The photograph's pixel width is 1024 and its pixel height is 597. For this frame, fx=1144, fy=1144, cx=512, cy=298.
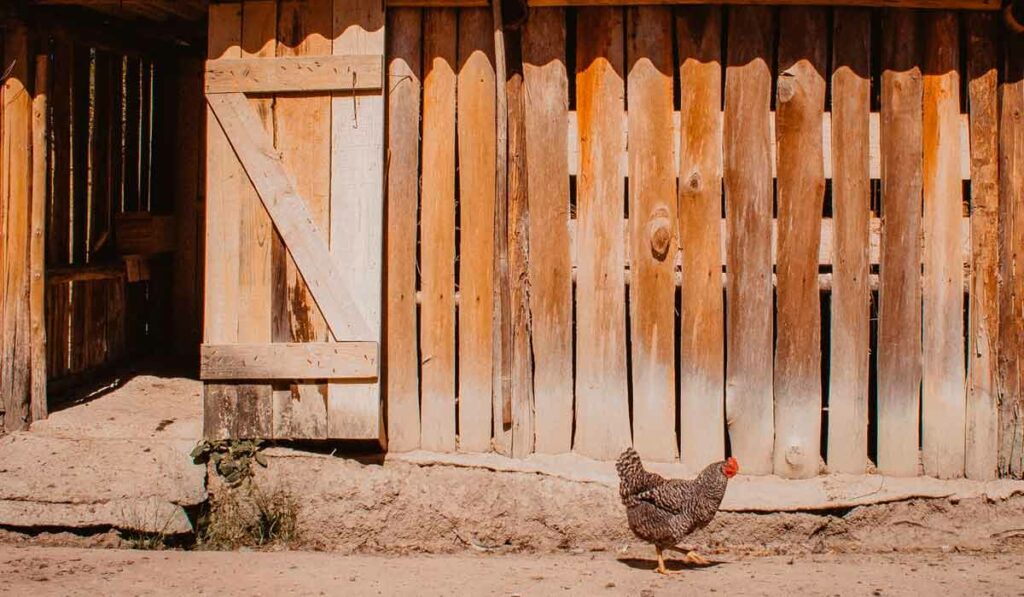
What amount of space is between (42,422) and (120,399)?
725 mm

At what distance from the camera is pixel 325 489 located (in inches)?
240

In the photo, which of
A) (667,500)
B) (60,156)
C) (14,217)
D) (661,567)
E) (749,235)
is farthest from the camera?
(60,156)

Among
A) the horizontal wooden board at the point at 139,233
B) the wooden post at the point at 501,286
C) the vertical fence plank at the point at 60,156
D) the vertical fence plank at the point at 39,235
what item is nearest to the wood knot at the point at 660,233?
the wooden post at the point at 501,286

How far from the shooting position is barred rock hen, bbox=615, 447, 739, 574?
5434 mm

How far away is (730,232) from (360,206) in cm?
196

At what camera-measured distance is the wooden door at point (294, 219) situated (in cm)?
599

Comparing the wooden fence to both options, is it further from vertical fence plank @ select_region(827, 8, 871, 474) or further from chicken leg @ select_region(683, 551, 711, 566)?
chicken leg @ select_region(683, 551, 711, 566)

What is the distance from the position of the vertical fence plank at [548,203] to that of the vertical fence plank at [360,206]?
2.66 ft

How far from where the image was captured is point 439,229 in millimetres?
6191

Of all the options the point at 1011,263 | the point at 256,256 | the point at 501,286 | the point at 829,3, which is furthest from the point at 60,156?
the point at 1011,263

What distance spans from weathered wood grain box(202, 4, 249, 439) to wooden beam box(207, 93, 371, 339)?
0.09 metres

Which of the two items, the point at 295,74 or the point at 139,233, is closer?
the point at 295,74

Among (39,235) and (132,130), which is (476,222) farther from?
(132,130)

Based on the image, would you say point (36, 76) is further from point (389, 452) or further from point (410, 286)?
point (389, 452)
